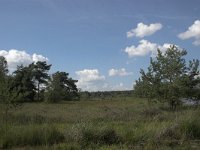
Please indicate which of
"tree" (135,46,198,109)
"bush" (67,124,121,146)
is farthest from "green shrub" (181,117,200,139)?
"tree" (135,46,198,109)

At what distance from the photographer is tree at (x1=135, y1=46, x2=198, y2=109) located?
33500 millimetres

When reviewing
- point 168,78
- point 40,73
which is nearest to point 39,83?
point 40,73

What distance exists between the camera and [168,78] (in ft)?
114

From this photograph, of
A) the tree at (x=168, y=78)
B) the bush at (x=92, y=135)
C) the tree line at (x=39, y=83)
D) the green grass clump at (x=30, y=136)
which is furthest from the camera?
the tree line at (x=39, y=83)

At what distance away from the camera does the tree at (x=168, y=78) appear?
110 feet

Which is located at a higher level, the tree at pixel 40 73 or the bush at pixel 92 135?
the tree at pixel 40 73

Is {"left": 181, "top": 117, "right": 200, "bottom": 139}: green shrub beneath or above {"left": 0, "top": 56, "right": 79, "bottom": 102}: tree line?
beneath

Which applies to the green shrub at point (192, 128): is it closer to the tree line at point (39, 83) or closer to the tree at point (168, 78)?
the tree at point (168, 78)

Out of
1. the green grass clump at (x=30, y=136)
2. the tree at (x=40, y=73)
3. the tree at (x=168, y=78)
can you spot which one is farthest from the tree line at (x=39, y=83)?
the green grass clump at (x=30, y=136)

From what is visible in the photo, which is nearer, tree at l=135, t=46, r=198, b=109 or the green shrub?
the green shrub

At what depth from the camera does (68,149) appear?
1062 cm

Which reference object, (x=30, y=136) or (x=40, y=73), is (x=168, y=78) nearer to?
(x=30, y=136)

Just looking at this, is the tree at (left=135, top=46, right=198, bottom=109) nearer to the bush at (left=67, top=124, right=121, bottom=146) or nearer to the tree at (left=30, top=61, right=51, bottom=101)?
the bush at (left=67, top=124, right=121, bottom=146)

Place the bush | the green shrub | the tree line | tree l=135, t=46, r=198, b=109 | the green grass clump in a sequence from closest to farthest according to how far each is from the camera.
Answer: the green grass clump < the bush < the green shrub < tree l=135, t=46, r=198, b=109 < the tree line
